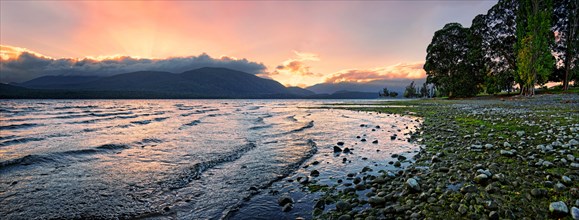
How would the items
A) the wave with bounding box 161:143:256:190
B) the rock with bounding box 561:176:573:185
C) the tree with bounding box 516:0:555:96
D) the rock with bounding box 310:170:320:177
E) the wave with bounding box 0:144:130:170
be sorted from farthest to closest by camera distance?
the tree with bounding box 516:0:555:96 → the wave with bounding box 0:144:130:170 → the rock with bounding box 310:170:320:177 → the wave with bounding box 161:143:256:190 → the rock with bounding box 561:176:573:185

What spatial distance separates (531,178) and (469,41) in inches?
2967

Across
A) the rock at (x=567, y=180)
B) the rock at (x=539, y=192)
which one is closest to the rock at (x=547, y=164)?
the rock at (x=567, y=180)

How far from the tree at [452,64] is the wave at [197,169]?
234ft

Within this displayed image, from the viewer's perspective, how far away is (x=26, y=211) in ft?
20.0

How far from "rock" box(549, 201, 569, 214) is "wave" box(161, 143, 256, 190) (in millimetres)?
8128

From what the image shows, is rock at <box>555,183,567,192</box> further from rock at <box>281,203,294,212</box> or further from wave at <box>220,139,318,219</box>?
wave at <box>220,139,318,219</box>

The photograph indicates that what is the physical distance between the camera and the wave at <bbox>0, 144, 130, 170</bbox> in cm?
1067

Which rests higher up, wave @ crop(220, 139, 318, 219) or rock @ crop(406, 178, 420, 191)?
rock @ crop(406, 178, 420, 191)

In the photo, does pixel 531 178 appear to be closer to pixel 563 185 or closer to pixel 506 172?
pixel 506 172

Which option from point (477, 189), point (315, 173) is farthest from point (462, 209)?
point (315, 173)

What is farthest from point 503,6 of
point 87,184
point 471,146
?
point 87,184

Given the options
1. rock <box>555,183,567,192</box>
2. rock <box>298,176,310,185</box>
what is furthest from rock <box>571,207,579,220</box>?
rock <box>298,176,310,185</box>

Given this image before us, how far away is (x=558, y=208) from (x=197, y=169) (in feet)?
30.5

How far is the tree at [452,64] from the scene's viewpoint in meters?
67.3
